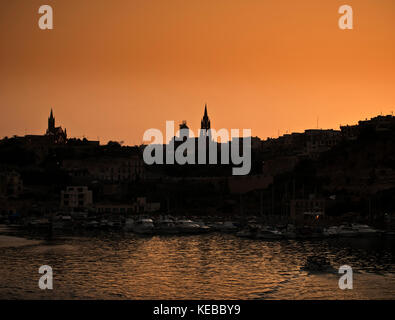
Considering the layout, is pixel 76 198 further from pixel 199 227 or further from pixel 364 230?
pixel 364 230

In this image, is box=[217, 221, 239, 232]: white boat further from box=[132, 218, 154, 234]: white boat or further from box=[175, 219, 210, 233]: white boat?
box=[132, 218, 154, 234]: white boat

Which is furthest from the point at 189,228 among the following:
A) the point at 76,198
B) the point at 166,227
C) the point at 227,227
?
the point at 76,198

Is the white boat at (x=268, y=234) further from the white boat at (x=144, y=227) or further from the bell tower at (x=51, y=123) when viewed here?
the bell tower at (x=51, y=123)

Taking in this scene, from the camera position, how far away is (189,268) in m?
29.6

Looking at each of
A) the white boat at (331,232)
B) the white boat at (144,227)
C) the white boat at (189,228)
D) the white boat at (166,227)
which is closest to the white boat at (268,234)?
the white boat at (331,232)

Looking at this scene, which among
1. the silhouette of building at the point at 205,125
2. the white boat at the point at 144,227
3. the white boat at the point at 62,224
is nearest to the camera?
the white boat at the point at 144,227

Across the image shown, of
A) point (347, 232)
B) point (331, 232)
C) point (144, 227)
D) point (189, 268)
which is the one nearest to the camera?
point (189, 268)

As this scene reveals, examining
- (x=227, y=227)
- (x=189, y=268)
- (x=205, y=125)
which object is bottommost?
(x=189, y=268)

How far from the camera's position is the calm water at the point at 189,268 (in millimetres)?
22578

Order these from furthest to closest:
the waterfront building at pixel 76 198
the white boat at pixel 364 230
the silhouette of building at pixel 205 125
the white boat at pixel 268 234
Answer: the silhouette of building at pixel 205 125 → the waterfront building at pixel 76 198 → the white boat at pixel 364 230 → the white boat at pixel 268 234

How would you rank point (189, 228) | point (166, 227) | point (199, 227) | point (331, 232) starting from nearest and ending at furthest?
point (331, 232) → point (189, 228) → point (166, 227) → point (199, 227)

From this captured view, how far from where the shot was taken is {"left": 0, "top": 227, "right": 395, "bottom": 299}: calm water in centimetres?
2258

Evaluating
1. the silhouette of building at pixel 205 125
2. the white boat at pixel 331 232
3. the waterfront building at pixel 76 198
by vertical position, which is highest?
the silhouette of building at pixel 205 125

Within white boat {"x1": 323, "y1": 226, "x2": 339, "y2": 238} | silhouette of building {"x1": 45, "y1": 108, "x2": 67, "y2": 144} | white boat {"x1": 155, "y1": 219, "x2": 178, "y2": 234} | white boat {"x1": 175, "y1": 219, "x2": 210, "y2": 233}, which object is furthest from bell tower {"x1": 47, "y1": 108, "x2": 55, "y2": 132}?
white boat {"x1": 323, "y1": 226, "x2": 339, "y2": 238}
